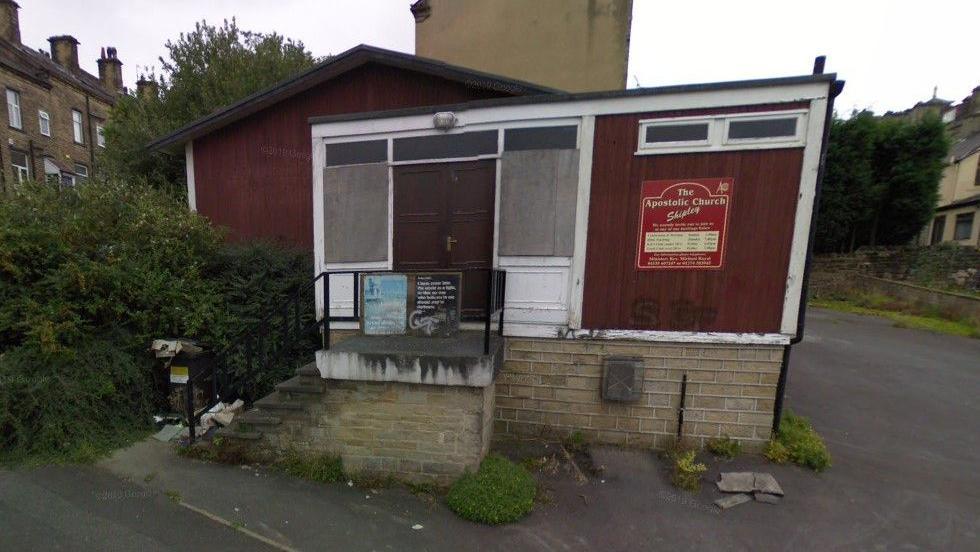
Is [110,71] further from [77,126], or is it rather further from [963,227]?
[963,227]

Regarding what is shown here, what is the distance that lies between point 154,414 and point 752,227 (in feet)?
24.7

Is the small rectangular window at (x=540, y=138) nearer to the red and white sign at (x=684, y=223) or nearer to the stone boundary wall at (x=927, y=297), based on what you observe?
the red and white sign at (x=684, y=223)

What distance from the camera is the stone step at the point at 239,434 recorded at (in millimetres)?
4004

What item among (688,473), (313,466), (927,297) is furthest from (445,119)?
(927,297)

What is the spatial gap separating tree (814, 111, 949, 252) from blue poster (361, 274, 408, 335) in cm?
1988

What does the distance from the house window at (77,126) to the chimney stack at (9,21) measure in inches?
127

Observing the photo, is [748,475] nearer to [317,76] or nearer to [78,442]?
[78,442]

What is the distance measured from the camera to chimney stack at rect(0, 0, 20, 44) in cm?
1710

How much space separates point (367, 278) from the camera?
3961 mm

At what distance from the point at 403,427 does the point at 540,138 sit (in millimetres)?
3389

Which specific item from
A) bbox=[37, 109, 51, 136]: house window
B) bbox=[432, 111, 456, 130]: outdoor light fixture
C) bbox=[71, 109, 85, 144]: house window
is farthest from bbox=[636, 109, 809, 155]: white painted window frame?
bbox=[71, 109, 85, 144]: house window

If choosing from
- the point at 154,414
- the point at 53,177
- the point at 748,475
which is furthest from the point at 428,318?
the point at 53,177

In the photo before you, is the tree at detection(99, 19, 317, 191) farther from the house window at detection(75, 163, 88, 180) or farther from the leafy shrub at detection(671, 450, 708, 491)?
the house window at detection(75, 163, 88, 180)

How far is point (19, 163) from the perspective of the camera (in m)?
16.2
